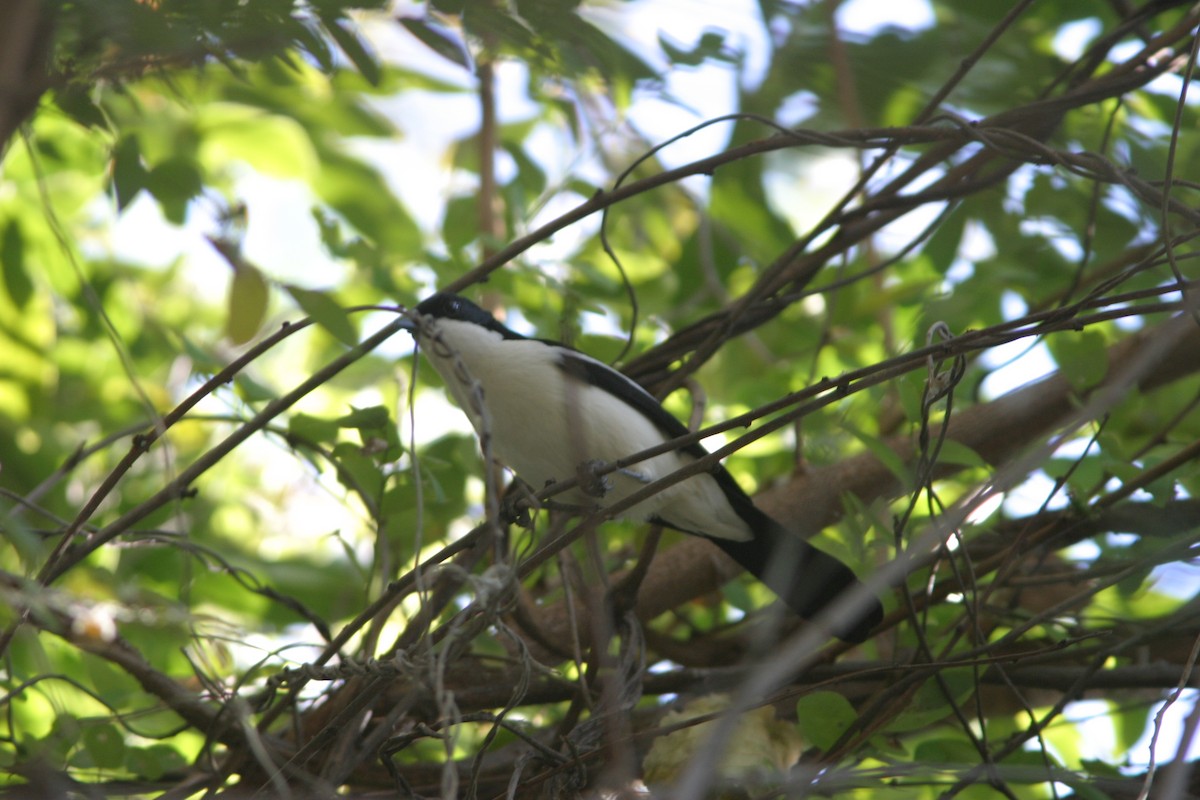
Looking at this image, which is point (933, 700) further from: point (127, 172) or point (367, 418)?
point (127, 172)

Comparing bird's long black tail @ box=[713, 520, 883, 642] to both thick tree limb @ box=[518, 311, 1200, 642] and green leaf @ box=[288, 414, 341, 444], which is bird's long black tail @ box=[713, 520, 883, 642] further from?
green leaf @ box=[288, 414, 341, 444]

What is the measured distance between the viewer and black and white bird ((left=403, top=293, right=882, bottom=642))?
113 inches

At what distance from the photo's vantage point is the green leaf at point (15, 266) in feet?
14.0

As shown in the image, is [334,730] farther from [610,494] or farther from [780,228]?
[780,228]

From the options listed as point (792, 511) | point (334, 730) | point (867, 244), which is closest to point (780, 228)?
point (867, 244)

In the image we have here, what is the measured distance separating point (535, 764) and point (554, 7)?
1833 mm

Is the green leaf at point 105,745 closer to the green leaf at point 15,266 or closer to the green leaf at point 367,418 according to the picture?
the green leaf at point 367,418

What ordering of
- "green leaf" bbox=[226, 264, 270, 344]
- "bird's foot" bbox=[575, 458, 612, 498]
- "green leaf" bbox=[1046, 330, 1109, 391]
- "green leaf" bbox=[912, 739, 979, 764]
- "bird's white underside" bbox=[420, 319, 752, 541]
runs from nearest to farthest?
"bird's foot" bbox=[575, 458, 612, 498]
"green leaf" bbox=[912, 739, 979, 764]
"green leaf" bbox=[1046, 330, 1109, 391]
"green leaf" bbox=[226, 264, 270, 344]
"bird's white underside" bbox=[420, 319, 752, 541]

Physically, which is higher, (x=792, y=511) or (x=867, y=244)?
(x=867, y=244)

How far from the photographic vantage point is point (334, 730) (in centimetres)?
221

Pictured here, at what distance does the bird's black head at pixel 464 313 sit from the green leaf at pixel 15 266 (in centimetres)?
216

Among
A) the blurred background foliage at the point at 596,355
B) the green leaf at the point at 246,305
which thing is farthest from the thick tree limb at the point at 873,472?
the green leaf at the point at 246,305

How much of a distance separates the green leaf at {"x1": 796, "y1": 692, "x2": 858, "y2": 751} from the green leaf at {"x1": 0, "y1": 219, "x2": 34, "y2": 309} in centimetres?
353

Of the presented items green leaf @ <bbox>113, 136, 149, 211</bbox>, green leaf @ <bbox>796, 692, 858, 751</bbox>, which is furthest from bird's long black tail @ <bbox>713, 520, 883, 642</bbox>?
green leaf @ <bbox>113, 136, 149, 211</bbox>
